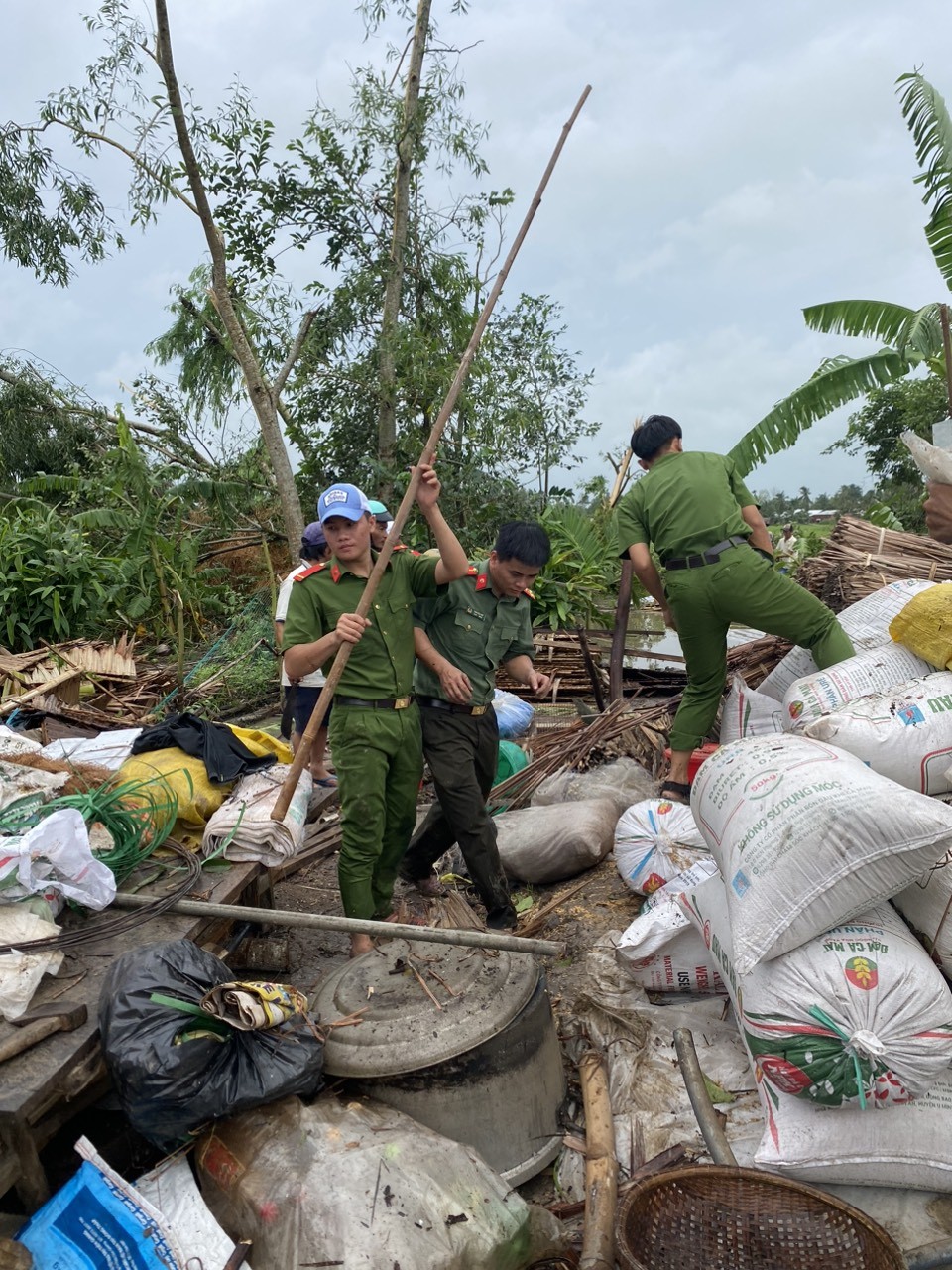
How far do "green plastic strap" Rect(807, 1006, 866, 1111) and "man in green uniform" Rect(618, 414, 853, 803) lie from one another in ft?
7.33

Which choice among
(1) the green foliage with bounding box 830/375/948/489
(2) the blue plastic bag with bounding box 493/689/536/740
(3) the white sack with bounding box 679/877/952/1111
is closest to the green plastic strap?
(3) the white sack with bounding box 679/877/952/1111

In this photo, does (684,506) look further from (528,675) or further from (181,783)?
(181,783)

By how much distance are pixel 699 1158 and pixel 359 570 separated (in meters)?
2.31

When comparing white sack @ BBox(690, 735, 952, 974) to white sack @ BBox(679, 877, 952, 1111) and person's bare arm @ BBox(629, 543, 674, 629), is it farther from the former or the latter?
person's bare arm @ BBox(629, 543, 674, 629)

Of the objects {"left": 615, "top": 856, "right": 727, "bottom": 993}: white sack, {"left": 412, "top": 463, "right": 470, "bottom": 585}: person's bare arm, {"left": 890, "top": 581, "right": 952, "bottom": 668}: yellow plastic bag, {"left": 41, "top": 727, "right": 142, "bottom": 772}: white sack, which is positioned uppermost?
{"left": 412, "top": 463, "right": 470, "bottom": 585}: person's bare arm

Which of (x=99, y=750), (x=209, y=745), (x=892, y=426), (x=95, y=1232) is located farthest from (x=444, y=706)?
(x=892, y=426)

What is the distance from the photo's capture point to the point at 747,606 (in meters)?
4.13

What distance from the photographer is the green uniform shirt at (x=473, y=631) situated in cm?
375

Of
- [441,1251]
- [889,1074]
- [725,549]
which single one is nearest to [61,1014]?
[441,1251]

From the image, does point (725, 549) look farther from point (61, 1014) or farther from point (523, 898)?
point (61, 1014)

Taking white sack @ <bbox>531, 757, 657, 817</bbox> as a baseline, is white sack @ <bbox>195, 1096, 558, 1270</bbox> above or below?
below

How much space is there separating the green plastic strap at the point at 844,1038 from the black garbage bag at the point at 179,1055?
1262 mm

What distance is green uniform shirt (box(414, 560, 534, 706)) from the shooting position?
12.3ft

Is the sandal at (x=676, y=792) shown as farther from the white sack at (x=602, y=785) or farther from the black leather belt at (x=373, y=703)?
the black leather belt at (x=373, y=703)
